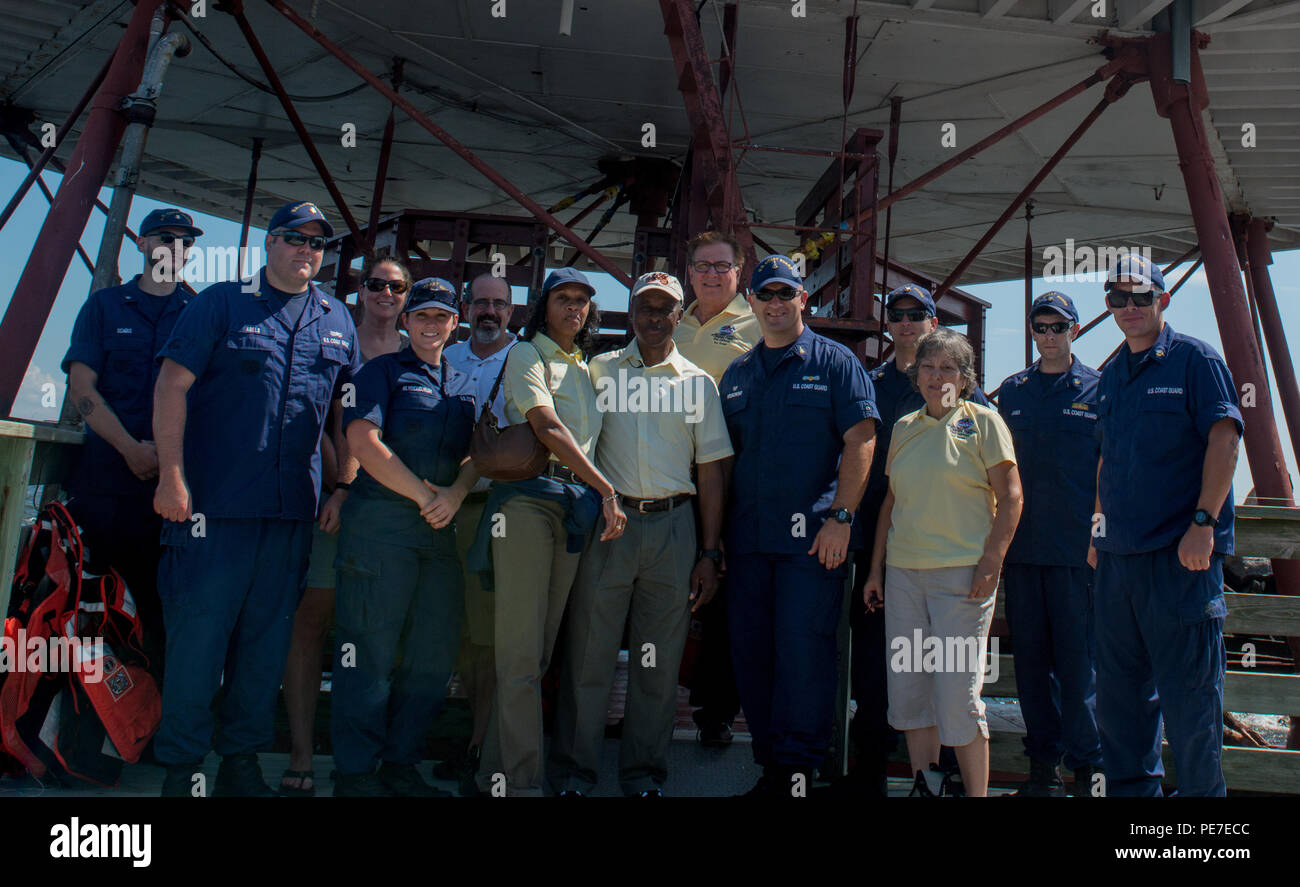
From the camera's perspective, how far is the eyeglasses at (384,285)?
418 centimetres

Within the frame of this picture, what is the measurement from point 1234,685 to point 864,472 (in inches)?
101

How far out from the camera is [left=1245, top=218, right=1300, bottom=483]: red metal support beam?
34.2 feet

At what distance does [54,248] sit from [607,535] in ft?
13.5

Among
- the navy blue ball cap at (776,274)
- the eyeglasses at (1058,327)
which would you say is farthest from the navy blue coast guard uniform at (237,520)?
the eyeglasses at (1058,327)

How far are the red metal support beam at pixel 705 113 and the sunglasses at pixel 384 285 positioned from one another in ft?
10.4

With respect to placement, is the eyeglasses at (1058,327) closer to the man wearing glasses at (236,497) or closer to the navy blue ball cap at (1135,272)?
the navy blue ball cap at (1135,272)

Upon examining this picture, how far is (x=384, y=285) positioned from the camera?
4.20 meters

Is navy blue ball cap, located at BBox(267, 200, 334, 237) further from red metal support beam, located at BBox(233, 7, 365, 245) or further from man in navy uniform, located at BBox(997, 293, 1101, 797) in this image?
red metal support beam, located at BBox(233, 7, 365, 245)

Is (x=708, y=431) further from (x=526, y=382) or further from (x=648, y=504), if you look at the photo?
(x=526, y=382)

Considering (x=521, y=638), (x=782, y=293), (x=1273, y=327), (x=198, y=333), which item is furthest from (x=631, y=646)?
(x=1273, y=327)
